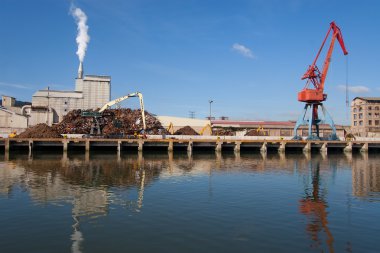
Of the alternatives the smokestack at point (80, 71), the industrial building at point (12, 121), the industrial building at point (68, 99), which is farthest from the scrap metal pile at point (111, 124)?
the smokestack at point (80, 71)

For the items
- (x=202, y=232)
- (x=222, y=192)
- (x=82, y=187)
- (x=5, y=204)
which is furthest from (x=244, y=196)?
(x=5, y=204)

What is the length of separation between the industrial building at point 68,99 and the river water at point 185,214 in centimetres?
5051

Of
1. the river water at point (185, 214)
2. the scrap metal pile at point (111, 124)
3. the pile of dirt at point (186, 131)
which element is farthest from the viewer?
the pile of dirt at point (186, 131)

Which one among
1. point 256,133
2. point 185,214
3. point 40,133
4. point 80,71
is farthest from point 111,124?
point 185,214

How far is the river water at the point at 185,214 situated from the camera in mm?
10719

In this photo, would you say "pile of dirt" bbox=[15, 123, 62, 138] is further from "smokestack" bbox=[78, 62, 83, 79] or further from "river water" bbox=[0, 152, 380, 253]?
"smokestack" bbox=[78, 62, 83, 79]

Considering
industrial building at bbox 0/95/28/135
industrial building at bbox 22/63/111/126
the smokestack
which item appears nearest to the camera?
industrial building at bbox 0/95/28/135

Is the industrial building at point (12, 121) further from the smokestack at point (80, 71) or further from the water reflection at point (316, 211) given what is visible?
the water reflection at point (316, 211)

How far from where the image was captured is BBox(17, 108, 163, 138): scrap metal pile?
2409 inches

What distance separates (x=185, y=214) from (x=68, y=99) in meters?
77.4

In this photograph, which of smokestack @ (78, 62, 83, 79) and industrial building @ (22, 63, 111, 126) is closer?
industrial building @ (22, 63, 111, 126)

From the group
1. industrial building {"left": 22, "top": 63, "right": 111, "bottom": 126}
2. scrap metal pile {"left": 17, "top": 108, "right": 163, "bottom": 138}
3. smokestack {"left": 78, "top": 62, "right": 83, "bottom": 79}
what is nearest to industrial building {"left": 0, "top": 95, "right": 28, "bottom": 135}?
industrial building {"left": 22, "top": 63, "right": 111, "bottom": 126}

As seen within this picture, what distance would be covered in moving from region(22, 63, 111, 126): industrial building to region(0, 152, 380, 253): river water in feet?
166

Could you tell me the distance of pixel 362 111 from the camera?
341ft
